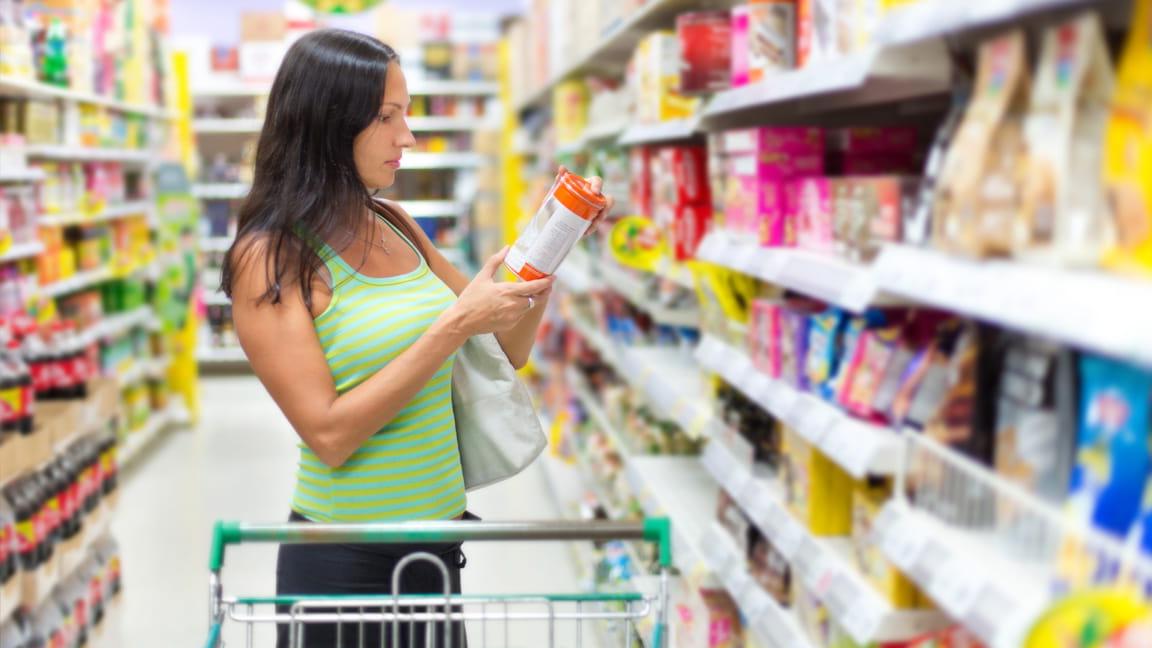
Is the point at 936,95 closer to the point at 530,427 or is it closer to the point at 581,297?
the point at 530,427

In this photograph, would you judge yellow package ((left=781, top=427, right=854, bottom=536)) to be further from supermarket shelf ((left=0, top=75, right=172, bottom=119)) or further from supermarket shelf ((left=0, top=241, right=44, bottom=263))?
supermarket shelf ((left=0, top=75, right=172, bottom=119))

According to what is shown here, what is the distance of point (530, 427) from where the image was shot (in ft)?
7.51

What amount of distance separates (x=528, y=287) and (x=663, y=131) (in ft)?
4.35

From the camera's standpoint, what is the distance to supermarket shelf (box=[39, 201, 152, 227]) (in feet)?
17.8

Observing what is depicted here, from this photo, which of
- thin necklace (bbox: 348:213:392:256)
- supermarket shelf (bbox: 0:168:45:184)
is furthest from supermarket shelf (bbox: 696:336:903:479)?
supermarket shelf (bbox: 0:168:45:184)

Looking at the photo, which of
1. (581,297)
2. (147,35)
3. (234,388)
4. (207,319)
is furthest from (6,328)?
(207,319)

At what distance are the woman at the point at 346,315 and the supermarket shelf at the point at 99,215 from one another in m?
3.72

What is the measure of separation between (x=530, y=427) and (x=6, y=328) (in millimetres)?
1838

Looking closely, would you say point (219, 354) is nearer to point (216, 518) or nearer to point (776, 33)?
point (216, 518)

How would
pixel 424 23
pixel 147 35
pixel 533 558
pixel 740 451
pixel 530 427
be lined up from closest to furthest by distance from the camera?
pixel 530 427 < pixel 740 451 < pixel 533 558 < pixel 147 35 < pixel 424 23

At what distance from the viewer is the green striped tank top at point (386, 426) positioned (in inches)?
80.1

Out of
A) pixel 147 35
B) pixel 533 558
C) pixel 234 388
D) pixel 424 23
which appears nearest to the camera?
pixel 533 558

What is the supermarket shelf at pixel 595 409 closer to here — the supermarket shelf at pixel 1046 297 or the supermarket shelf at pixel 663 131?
Answer: the supermarket shelf at pixel 663 131

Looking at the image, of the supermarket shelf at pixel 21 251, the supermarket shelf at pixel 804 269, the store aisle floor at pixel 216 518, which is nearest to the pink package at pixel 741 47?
the supermarket shelf at pixel 804 269
